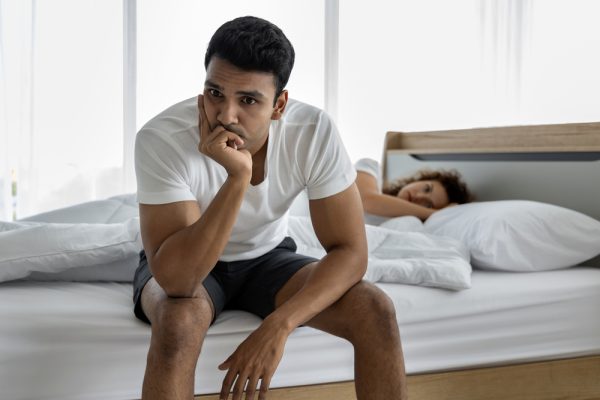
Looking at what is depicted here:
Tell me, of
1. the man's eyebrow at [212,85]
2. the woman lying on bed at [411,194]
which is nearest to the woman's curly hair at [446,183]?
the woman lying on bed at [411,194]

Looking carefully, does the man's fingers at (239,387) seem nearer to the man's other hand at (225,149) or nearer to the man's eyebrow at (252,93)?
the man's other hand at (225,149)

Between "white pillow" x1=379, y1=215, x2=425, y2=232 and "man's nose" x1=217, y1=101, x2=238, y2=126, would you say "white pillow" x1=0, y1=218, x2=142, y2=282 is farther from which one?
"white pillow" x1=379, y1=215, x2=425, y2=232

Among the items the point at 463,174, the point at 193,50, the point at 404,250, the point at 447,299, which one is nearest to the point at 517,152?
the point at 463,174

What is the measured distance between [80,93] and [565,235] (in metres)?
2.55

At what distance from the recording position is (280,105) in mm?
1577

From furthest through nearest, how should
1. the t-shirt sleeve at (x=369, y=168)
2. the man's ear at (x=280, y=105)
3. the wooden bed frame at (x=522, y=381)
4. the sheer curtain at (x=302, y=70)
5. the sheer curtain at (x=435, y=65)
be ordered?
the sheer curtain at (x=435, y=65), the sheer curtain at (x=302, y=70), the t-shirt sleeve at (x=369, y=168), the wooden bed frame at (x=522, y=381), the man's ear at (x=280, y=105)

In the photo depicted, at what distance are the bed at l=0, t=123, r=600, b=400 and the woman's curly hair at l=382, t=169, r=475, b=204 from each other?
1.06 feet

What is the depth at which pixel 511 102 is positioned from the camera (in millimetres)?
3918

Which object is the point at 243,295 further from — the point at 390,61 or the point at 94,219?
the point at 390,61

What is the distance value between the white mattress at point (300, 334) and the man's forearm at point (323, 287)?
7.2 inches

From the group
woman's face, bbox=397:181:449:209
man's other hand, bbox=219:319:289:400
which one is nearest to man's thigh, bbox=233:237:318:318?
man's other hand, bbox=219:319:289:400

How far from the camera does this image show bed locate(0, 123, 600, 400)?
1.52 meters

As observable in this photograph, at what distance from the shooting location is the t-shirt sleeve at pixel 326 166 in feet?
5.22

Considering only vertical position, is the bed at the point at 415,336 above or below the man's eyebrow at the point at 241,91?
below
